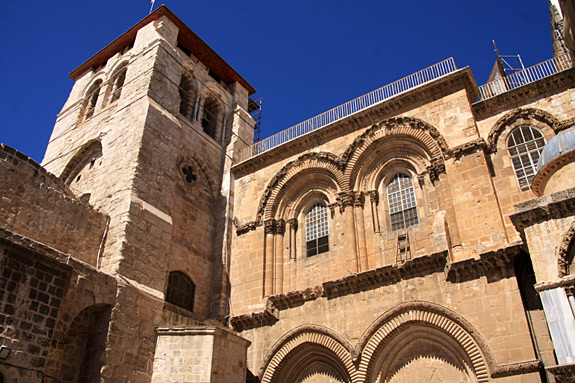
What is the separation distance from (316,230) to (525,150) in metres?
6.41

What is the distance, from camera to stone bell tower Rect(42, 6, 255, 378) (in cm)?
1319

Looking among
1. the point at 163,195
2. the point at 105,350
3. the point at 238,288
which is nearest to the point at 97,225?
the point at 163,195

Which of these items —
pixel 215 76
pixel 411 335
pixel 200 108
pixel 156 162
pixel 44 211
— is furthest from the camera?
pixel 215 76

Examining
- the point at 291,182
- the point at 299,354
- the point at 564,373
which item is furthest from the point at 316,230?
the point at 564,373

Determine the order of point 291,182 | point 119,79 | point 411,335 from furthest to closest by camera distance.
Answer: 1. point 119,79
2. point 291,182
3. point 411,335

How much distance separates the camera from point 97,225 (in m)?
13.5

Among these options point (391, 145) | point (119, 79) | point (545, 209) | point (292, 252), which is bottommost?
point (545, 209)

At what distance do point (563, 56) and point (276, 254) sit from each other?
10.1 meters

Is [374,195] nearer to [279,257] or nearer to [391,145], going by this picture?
[391,145]

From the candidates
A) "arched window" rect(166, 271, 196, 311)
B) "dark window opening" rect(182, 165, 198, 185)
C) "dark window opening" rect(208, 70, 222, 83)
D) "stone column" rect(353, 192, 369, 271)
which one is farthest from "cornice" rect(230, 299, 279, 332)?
"dark window opening" rect(208, 70, 222, 83)

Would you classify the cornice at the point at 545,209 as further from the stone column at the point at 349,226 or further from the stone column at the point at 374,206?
the stone column at the point at 349,226

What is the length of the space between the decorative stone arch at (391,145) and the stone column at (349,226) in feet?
1.50

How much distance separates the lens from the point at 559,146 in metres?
10.5

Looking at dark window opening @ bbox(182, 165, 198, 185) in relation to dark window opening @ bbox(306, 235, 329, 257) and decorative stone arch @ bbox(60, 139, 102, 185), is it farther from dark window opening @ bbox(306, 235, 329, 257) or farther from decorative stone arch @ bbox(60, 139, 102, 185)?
dark window opening @ bbox(306, 235, 329, 257)
